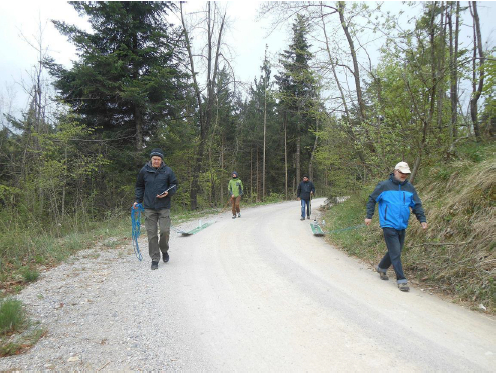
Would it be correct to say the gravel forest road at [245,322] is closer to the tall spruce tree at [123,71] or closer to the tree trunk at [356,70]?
the tree trunk at [356,70]

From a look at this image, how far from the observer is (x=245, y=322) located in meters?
3.32

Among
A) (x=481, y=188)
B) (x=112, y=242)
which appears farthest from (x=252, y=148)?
(x=481, y=188)

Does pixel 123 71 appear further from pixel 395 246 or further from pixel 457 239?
pixel 457 239

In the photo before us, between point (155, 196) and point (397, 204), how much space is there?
4391 millimetres

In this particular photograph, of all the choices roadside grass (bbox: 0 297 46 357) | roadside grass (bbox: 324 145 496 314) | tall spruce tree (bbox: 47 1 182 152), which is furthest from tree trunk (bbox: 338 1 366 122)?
roadside grass (bbox: 0 297 46 357)

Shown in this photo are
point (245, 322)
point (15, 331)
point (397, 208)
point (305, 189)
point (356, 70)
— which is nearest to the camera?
point (15, 331)

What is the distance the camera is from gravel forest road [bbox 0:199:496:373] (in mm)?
2604

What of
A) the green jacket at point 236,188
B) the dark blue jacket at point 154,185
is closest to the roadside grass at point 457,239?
the dark blue jacket at point 154,185

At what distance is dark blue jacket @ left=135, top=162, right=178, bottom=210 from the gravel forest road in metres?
1.28

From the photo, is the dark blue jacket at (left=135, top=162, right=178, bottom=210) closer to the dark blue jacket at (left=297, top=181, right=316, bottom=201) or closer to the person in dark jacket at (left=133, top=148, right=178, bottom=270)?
the person in dark jacket at (left=133, top=148, right=178, bottom=270)

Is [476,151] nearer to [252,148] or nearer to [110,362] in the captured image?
[110,362]

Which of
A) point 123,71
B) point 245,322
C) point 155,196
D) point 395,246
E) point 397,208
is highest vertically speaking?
point 123,71

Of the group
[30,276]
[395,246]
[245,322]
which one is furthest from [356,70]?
[30,276]

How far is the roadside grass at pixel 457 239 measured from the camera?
3.92 meters
